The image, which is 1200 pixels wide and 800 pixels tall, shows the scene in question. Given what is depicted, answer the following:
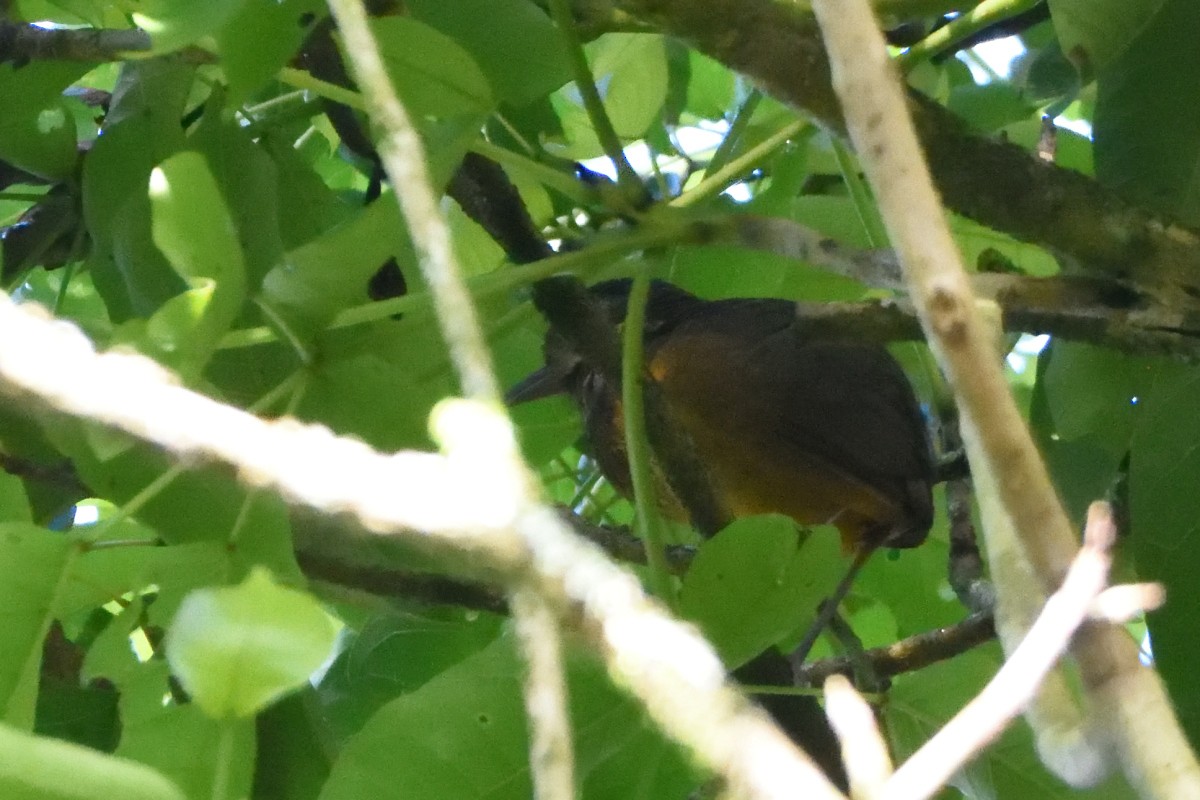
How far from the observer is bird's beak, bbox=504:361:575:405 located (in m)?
0.53

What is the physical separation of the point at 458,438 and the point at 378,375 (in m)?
0.14

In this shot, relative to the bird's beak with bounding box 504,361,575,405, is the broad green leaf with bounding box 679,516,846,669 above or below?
above

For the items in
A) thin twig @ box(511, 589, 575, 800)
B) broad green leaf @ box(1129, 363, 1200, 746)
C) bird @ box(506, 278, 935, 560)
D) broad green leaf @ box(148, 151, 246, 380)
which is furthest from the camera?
bird @ box(506, 278, 935, 560)

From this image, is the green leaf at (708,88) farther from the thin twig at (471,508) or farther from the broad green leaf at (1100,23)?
the thin twig at (471,508)

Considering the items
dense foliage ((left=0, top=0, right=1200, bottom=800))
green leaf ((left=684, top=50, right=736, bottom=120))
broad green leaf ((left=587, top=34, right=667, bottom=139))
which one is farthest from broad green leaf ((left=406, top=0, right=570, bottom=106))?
→ green leaf ((left=684, top=50, right=736, bottom=120))

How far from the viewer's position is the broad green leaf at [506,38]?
331mm

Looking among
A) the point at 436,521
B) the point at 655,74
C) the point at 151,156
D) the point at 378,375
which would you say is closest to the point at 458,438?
the point at 436,521

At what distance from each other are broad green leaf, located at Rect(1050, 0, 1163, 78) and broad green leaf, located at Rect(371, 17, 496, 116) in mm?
169

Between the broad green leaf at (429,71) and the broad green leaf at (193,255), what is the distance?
A: 58 millimetres

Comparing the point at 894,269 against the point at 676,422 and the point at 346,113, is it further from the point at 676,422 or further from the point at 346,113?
the point at 346,113

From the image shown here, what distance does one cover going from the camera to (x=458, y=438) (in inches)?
6.1

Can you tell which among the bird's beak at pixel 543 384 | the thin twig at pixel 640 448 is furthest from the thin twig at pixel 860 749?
the bird's beak at pixel 543 384

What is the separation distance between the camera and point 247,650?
7.1 inches

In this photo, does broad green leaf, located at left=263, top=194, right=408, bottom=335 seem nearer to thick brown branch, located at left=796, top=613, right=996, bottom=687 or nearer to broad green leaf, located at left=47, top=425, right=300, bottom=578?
broad green leaf, located at left=47, top=425, right=300, bottom=578
